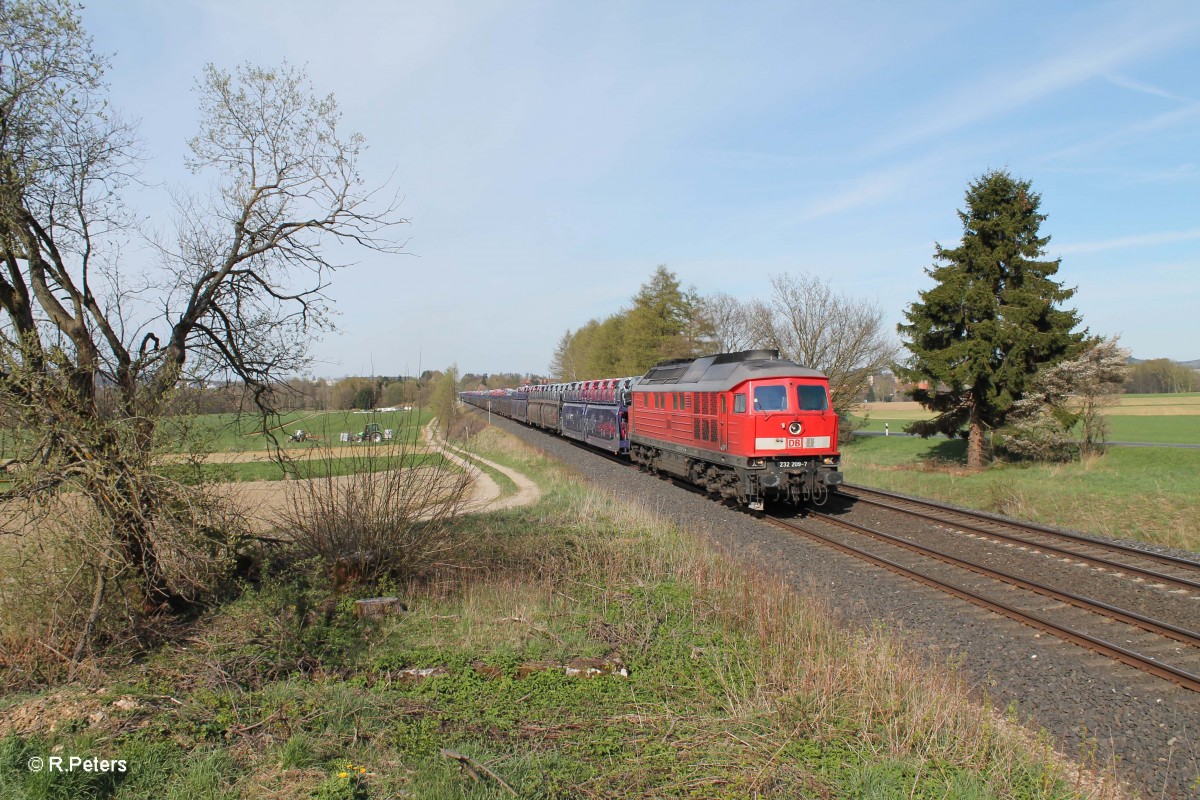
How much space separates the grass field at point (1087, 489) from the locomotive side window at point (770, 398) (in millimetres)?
6600

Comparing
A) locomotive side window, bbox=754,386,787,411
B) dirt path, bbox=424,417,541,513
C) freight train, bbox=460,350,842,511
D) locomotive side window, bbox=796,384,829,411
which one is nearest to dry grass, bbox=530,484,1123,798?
freight train, bbox=460,350,842,511

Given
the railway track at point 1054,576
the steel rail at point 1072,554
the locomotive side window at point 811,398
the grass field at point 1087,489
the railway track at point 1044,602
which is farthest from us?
the locomotive side window at point 811,398

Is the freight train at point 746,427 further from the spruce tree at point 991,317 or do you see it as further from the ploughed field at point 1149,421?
the ploughed field at point 1149,421

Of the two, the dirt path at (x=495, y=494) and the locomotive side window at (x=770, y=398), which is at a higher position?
the locomotive side window at (x=770, y=398)

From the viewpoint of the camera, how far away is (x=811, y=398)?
1518 cm

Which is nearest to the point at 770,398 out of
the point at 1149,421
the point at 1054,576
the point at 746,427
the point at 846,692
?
the point at 746,427

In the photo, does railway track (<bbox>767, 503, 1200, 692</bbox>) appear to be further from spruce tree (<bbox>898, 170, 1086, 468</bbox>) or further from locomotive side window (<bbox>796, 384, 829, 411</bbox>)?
spruce tree (<bbox>898, 170, 1086, 468</bbox>)

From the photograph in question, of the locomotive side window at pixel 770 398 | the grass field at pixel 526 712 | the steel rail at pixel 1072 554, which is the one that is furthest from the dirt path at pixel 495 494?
the steel rail at pixel 1072 554

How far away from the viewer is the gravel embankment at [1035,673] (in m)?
5.59

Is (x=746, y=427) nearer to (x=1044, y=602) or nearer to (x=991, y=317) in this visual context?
(x=1044, y=602)

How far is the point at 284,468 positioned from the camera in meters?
9.87

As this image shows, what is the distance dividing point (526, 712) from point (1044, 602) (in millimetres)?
7204

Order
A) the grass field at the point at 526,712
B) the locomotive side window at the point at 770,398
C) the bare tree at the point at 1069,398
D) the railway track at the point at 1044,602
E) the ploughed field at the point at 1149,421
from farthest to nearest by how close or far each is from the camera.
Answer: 1. the ploughed field at the point at 1149,421
2. the bare tree at the point at 1069,398
3. the locomotive side window at the point at 770,398
4. the railway track at the point at 1044,602
5. the grass field at the point at 526,712

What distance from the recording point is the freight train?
14.9 metres
